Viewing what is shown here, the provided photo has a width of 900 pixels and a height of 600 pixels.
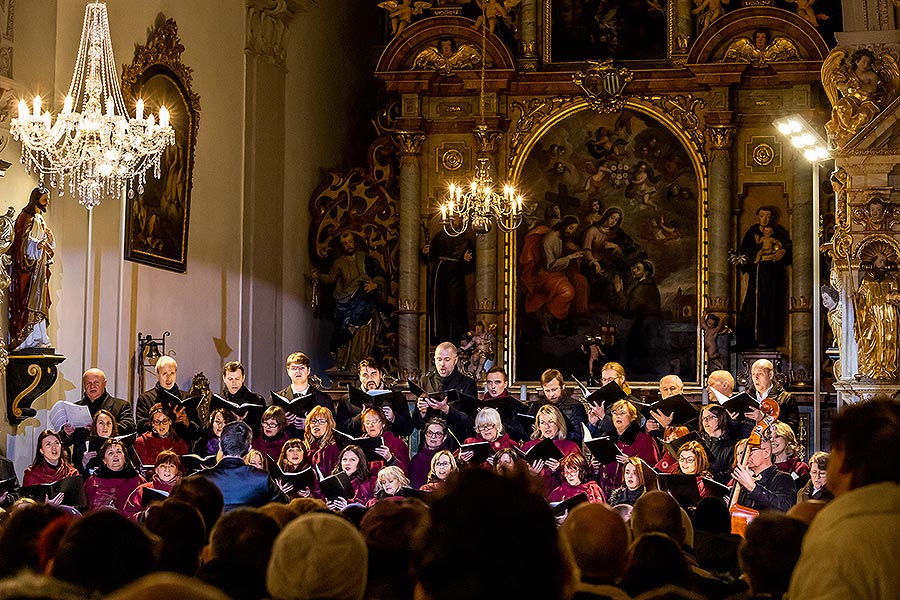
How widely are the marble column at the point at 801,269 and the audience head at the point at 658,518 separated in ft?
40.6

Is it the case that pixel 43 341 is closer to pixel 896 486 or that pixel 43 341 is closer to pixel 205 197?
pixel 205 197

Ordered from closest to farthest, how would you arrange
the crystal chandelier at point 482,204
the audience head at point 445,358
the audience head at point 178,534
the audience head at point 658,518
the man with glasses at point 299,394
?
the audience head at point 178,534, the audience head at point 658,518, the man with glasses at point 299,394, the audience head at point 445,358, the crystal chandelier at point 482,204

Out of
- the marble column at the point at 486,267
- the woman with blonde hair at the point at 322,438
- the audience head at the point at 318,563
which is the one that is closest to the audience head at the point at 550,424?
the woman with blonde hair at the point at 322,438

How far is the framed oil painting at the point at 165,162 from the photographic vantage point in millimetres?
13461

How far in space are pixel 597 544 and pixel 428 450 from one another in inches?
271

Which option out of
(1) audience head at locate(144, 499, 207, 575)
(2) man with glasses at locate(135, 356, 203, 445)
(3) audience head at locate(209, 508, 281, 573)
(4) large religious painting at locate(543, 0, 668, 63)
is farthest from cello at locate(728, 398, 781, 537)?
(4) large religious painting at locate(543, 0, 668, 63)

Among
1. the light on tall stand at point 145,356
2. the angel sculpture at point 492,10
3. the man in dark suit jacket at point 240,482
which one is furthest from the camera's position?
the angel sculpture at point 492,10

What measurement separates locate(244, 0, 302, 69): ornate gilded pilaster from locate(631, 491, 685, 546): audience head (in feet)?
41.8

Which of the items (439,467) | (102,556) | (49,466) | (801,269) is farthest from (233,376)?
(102,556)

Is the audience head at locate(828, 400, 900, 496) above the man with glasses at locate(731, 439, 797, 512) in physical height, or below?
above

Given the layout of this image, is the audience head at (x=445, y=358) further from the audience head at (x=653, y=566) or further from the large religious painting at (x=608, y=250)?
the audience head at (x=653, y=566)

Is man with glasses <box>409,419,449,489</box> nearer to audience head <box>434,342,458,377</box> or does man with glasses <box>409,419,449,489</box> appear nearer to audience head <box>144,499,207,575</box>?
audience head <box>434,342,458,377</box>

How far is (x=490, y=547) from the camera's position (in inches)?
97.7

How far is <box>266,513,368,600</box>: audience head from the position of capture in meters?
3.24
